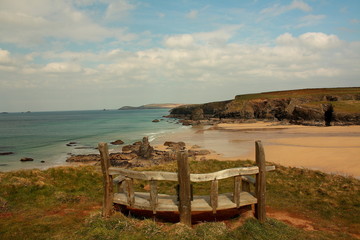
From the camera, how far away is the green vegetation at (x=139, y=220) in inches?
277

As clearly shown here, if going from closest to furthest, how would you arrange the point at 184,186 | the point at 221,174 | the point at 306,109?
the point at 184,186, the point at 221,174, the point at 306,109

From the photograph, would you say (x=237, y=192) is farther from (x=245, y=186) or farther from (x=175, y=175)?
(x=175, y=175)

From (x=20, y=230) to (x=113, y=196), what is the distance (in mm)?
2942

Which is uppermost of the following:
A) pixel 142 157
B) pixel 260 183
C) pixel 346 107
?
pixel 346 107

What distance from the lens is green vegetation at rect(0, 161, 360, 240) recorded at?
7.04 metres

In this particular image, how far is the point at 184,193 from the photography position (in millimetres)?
7000

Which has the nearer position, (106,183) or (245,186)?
(106,183)

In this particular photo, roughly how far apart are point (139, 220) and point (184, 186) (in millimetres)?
2038

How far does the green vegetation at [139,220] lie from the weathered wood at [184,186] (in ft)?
1.21

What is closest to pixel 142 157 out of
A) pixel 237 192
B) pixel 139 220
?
pixel 139 220

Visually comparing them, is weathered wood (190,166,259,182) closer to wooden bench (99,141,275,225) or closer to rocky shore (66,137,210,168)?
wooden bench (99,141,275,225)

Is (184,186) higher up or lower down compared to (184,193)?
higher up

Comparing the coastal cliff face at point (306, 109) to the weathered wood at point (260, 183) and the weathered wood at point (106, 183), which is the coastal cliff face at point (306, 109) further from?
the weathered wood at point (106, 183)

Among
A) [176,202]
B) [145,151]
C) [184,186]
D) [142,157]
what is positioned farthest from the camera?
[145,151]
